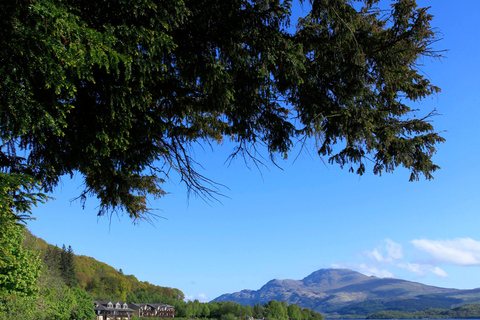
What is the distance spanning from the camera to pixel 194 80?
6219 millimetres

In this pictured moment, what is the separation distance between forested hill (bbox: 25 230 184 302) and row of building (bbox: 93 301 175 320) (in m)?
7.58

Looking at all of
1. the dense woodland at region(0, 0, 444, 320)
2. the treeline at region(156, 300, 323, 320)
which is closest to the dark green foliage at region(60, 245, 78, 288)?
the treeline at region(156, 300, 323, 320)

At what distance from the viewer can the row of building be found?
3457 inches

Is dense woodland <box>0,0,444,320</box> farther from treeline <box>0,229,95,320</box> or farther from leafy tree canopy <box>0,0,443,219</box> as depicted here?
treeline <box>0,229,95,320</box>

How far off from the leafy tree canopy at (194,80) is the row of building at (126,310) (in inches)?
3648

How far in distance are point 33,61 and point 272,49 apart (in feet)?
11.8

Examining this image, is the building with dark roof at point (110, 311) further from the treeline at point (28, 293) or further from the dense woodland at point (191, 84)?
the dense woodland at point (191, 84)

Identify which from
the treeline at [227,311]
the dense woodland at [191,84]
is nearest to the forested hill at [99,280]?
the treeline at [227,311]

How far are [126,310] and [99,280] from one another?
1122 inches

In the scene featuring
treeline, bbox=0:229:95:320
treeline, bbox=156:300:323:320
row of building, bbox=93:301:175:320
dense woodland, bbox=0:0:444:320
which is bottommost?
treeline, bbox=156:300:323:320

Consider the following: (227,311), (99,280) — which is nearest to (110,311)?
(99,280)

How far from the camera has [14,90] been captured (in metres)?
4.57

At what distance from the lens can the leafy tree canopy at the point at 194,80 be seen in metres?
4.59

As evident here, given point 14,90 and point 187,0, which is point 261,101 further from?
point 14,90
